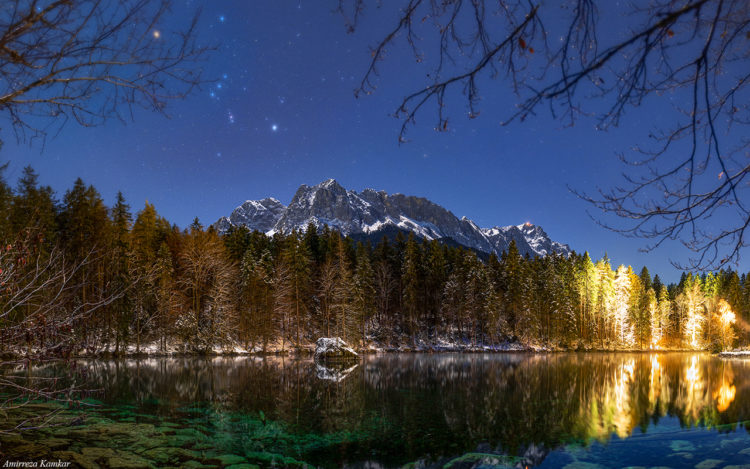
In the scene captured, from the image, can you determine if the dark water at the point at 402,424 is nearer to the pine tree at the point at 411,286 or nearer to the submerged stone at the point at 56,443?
the submerged stone at the point at 56,443

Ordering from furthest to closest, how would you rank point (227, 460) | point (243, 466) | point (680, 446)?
point (680, 446), point (227, 460), point (243, 466)

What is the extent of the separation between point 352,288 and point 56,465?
37.5m

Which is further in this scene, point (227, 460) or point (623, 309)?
point (623, 309)

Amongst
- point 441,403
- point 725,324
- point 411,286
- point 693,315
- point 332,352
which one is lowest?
point 332,352

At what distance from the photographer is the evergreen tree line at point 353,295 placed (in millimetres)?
33344

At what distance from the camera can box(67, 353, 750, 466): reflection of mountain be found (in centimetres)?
923

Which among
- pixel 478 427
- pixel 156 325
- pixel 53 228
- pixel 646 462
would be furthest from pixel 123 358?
pixel 646 462

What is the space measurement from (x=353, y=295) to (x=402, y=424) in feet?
109

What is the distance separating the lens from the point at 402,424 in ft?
34.9

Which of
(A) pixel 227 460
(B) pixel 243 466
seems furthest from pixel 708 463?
(A) pixel 227 460

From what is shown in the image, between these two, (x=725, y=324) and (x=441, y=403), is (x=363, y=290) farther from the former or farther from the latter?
(x=725, y=324)

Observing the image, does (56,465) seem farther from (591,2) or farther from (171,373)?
(171,373)

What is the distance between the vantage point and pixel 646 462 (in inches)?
319

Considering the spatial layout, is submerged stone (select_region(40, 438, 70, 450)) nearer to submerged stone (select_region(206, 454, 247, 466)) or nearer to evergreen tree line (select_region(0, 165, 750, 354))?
submerged stone (select_region(206, 454, 247, 466))
